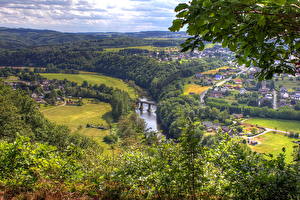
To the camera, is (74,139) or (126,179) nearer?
(126,179)

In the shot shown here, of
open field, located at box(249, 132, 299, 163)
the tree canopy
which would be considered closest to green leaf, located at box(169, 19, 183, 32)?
the tree canopy

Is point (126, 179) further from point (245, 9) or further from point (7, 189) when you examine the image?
point (245, 9)

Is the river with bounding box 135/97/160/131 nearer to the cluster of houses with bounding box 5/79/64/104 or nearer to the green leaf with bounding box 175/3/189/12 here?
the cluster of houses with bounding box 5/79/64/104

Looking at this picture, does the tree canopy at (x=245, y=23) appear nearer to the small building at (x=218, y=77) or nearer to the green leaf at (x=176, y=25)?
the green leaf at (x=176, y=25)

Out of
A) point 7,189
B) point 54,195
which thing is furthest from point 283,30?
point 7,189

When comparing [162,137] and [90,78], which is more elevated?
[162,137]

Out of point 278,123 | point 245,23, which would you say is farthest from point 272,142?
point 245,23

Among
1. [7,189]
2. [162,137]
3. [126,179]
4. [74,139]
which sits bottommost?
[74,139]
